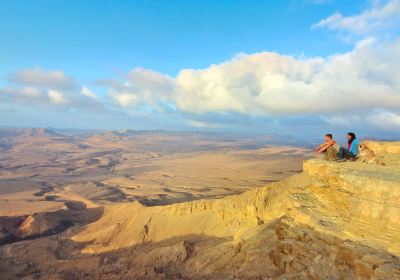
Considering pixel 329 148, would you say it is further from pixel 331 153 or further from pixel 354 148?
pixel 354 148

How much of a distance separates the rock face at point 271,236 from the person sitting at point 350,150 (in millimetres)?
915

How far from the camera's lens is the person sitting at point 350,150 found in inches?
547

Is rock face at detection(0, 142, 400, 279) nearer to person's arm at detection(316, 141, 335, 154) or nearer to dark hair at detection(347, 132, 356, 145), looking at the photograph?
person's arm at detection(316, 141, 335, 154)

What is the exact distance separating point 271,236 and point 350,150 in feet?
16.5

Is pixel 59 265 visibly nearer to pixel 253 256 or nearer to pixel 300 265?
pixel 253 256

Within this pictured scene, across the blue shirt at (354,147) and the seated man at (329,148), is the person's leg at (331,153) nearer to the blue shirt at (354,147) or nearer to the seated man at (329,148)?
the seated man at (329,148)

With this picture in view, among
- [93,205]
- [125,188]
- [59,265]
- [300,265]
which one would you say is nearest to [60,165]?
[125,188]

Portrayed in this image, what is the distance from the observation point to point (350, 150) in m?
14.3

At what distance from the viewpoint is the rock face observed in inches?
372

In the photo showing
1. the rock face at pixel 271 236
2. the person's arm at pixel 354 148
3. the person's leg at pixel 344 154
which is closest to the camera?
the rock face at pixel 271 236

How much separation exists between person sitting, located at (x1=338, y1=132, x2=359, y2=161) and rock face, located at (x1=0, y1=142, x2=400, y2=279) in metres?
0.92

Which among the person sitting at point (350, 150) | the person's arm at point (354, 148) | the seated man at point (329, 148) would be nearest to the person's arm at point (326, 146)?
the seated man at point (329, 148)

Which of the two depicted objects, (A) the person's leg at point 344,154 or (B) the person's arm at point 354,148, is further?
(B) the person's arm at point 354,148

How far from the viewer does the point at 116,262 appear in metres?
20.0
